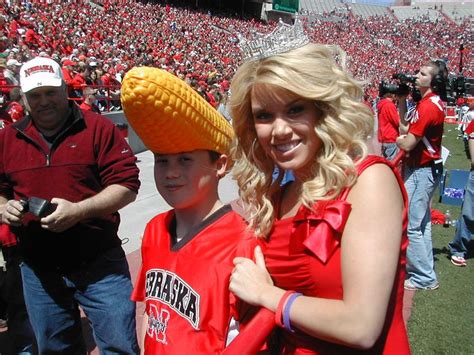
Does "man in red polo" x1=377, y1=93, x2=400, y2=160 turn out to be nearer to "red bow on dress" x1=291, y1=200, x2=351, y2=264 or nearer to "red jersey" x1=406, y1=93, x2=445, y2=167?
"red jersey" x1=406, y1=93, x2=445, y2=167

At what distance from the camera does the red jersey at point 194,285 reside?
1.50 metres

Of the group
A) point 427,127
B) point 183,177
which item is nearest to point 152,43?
point 427,127

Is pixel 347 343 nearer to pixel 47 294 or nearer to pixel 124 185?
pixel 124 185

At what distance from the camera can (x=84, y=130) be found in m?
2.46

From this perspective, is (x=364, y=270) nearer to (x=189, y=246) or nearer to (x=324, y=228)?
(x=324, y=228)

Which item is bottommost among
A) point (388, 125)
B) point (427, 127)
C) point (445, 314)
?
point (445, 314)

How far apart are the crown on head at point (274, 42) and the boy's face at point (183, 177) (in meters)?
0.40

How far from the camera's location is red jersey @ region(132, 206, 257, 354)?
1.50 metres

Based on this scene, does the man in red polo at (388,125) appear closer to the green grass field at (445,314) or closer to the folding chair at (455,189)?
the folding chair at (455,189)

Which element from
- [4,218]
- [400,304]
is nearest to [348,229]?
[400,304]

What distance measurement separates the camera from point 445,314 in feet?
12.8

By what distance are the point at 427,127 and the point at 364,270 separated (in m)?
3.32

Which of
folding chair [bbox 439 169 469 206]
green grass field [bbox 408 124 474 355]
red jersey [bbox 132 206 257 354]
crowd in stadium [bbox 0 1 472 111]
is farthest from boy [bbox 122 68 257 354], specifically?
folding chair [bbox 439 169 469 206]

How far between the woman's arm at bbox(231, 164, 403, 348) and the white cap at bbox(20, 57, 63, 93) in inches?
69.1
